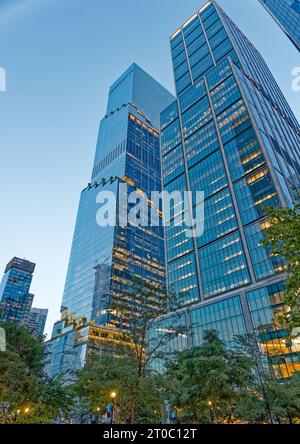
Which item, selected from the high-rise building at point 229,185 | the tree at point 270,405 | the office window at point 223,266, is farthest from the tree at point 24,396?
the office window at point 223,266

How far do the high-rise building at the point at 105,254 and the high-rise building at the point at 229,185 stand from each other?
107ft

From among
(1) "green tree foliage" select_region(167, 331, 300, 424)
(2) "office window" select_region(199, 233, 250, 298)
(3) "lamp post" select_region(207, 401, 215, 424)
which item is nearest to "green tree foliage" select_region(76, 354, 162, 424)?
(1) "green tree foliage" select_region(167, 331, 300, 424)

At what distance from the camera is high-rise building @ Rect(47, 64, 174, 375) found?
350 ft

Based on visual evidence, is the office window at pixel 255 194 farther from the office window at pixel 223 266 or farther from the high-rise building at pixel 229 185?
the office window at pixel 223 266

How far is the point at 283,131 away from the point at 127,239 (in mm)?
81477

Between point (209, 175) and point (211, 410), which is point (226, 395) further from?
point (209, 175)

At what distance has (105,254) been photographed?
130 meters

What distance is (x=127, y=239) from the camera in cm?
13788

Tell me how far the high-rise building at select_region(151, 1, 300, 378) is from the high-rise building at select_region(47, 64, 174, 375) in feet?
107

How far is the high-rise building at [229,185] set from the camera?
→ 61.7m

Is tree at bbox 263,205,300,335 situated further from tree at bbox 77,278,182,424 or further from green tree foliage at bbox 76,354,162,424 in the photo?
tree at bbox 77,278,182,424
